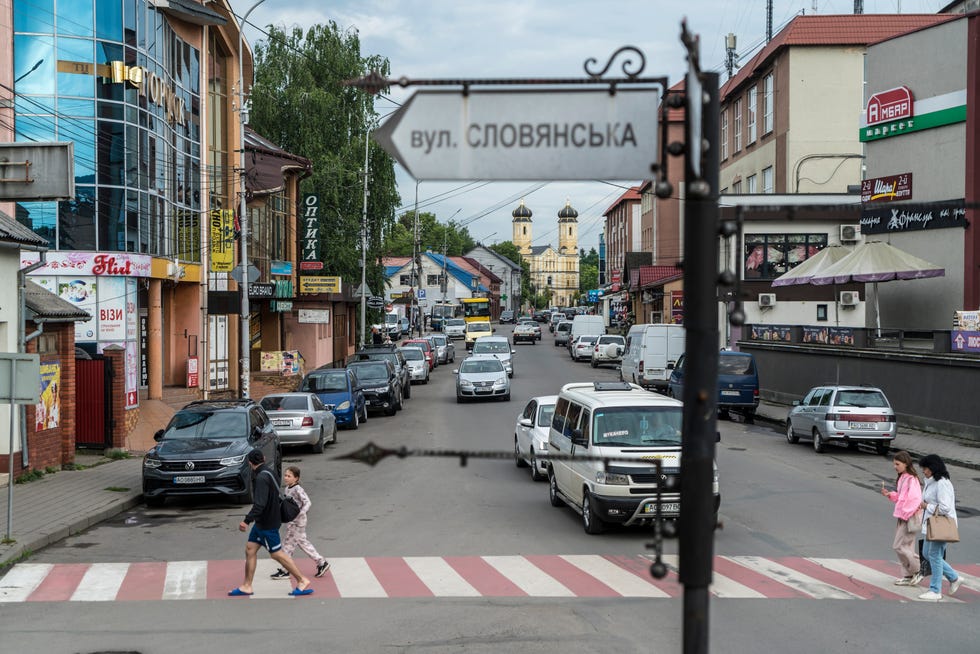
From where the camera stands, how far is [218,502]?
1769 centimetres

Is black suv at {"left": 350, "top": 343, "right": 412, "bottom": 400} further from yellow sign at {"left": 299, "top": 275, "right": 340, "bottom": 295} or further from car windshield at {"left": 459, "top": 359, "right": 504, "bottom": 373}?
yellow sign at {"left": 299, "top": 275, "right": 340, "bottom": 295}

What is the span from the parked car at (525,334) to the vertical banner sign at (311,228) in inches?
1308

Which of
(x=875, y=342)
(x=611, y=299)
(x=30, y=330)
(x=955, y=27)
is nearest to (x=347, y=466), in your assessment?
(x=30, y=330)

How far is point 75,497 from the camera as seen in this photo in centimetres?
1684

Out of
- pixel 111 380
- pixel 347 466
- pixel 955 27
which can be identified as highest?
pixel 955 27

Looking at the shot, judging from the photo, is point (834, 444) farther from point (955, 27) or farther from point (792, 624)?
point (792, 624)

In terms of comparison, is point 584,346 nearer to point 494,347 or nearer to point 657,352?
point 494,347

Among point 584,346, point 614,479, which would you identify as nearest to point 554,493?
point 614,479

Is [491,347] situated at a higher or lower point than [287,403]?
higher

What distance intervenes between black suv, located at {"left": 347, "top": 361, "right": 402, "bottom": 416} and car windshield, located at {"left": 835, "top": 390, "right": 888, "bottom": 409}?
14650mm

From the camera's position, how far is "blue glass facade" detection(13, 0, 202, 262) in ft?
84.8

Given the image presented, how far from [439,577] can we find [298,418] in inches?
481

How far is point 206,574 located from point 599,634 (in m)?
5.23

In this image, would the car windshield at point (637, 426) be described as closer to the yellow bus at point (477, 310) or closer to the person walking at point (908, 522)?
the person walking at point (908, 522)
